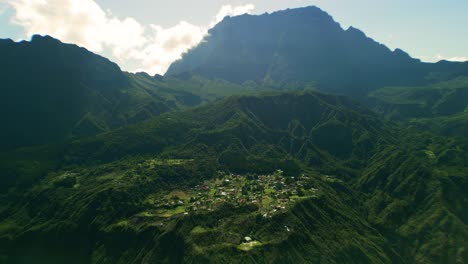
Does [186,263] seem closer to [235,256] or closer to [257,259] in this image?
[235,256]

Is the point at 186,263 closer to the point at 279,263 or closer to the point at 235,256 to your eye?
the point at 235,256

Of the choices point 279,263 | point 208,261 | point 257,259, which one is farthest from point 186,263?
point 279,263

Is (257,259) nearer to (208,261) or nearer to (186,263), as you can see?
(208,261)

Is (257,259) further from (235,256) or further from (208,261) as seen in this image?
(208,261)

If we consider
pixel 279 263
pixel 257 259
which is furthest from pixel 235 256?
pixel 279 263
